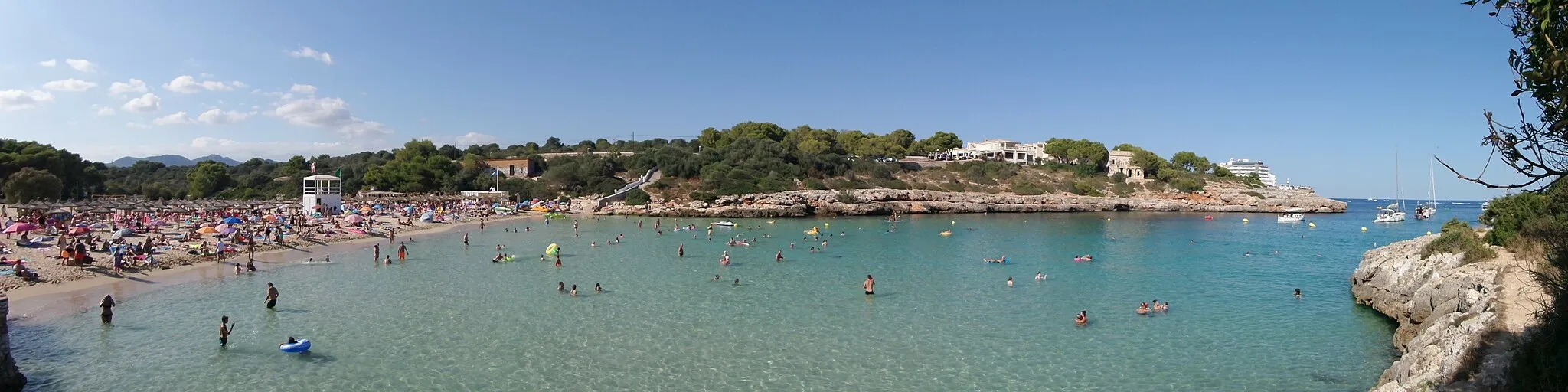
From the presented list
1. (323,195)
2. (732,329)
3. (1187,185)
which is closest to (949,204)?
(1187,185)

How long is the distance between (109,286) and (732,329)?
57.4 ft

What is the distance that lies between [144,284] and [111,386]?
11.4m

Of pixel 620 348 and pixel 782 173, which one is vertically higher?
pixel 782 173

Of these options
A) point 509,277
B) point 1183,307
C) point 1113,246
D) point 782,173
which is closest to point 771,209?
point 782,173

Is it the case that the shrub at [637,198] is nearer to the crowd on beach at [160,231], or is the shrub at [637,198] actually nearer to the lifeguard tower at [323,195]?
the crowd on beach at [160,231]

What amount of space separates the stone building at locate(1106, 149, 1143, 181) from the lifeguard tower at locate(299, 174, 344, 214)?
75433 millimetres

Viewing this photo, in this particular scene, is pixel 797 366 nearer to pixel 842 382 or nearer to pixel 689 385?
pixel 842 382

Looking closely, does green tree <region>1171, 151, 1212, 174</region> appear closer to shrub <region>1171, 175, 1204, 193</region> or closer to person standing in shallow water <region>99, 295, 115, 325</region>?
shrub <region>1171, 175, 1204, 193</region>

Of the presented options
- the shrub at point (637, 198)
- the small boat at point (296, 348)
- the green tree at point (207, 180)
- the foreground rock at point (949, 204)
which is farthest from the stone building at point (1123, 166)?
the green tree at point (207, 180)

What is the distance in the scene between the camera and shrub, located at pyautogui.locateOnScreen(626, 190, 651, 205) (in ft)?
197

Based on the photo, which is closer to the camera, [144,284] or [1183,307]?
[1183,307]

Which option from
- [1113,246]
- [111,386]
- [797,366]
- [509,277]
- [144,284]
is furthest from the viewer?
[1113,246]

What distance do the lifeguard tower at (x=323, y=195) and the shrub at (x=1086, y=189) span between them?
66505mm

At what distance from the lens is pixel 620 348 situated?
14.5 meters
